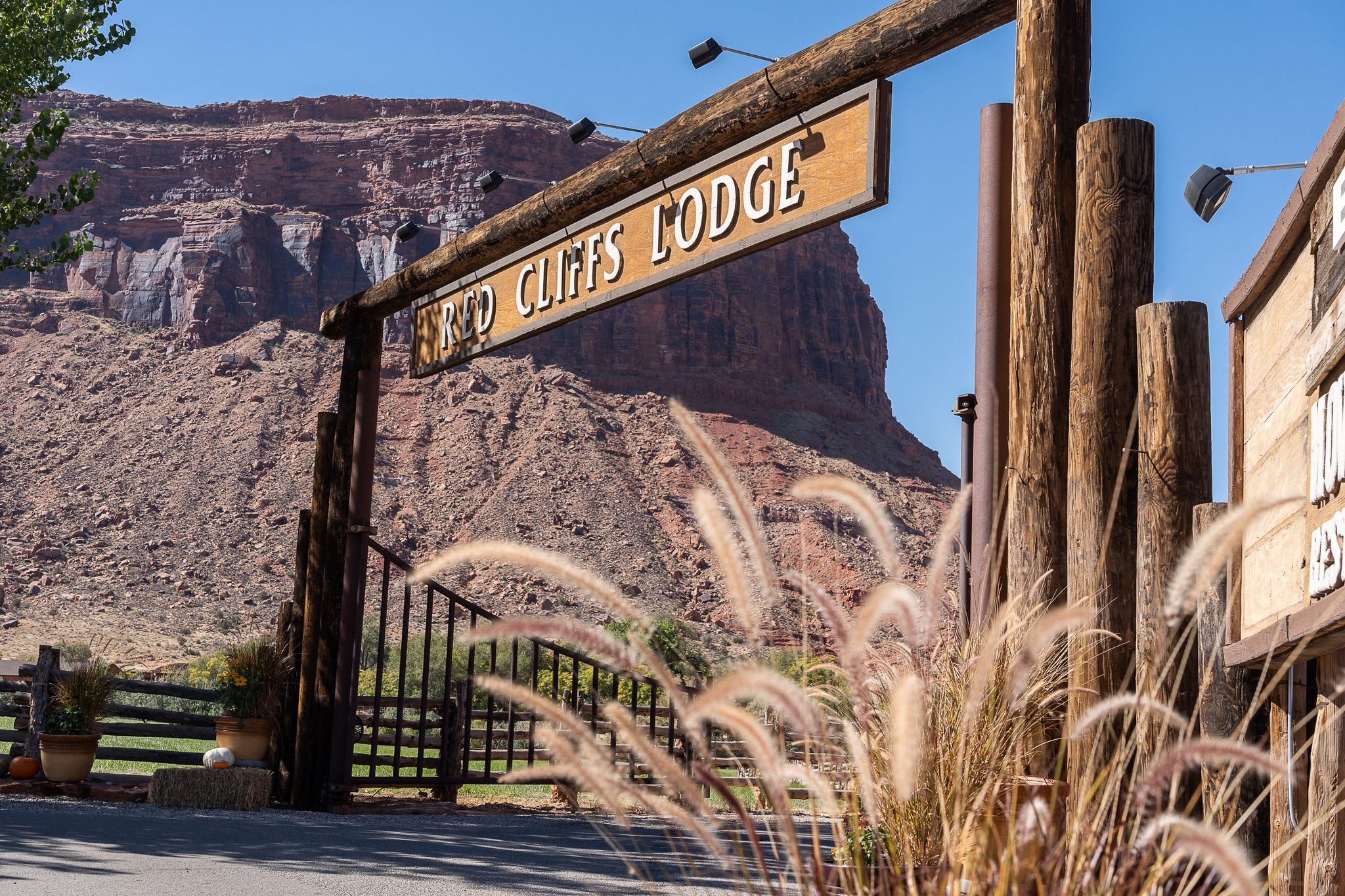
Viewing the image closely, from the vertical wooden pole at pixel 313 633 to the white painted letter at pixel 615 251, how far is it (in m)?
3.22

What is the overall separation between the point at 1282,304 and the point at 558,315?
10.1 feet

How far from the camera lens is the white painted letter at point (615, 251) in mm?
5000

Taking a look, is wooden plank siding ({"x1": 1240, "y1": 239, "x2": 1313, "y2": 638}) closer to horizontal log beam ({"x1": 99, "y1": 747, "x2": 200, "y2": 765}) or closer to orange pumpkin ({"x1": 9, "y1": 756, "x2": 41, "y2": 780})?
orange pumpkin ({"x1": 9, "y1": 756, "x2": 41, "y2": 780})

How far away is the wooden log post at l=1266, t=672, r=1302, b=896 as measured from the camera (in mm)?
2781

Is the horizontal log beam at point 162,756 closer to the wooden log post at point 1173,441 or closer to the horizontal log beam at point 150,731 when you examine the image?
the horizontal log beam at point 150,731

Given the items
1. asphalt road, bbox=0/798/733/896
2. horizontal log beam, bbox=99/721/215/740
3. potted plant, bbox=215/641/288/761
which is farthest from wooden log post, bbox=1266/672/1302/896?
horizontal log beam, bbox=99/721/215/740

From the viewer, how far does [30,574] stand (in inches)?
1607

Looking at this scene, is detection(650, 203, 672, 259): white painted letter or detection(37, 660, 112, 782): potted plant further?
detection(37, 660, 112, 782): potted plant

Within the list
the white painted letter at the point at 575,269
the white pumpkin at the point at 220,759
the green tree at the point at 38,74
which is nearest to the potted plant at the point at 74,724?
the white pumpkin at the point at 220,759

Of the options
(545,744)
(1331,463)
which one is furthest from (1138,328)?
(545,744)

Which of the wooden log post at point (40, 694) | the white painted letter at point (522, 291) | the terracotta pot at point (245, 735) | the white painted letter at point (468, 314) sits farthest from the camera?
the wooden log post at point (40, 694)

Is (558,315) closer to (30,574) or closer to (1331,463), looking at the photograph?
(1331,463)

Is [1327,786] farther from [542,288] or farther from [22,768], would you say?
[22,768]

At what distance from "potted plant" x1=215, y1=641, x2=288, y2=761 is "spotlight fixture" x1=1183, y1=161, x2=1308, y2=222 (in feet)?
21.2
